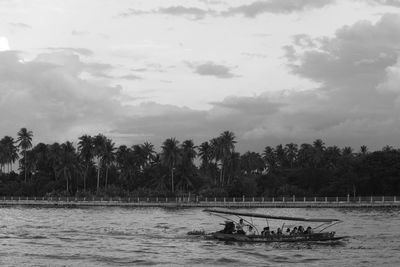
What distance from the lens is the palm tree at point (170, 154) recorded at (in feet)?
560

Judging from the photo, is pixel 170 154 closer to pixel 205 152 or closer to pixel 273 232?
pixel 205 152

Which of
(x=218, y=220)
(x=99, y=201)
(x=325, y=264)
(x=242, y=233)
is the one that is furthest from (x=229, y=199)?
(x=325, y=264)

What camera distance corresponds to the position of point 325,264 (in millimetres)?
49219

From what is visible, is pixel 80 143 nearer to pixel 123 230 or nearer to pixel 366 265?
pixel 123 230

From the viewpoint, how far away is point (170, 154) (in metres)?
170

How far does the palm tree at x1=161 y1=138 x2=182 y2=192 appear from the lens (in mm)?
170625

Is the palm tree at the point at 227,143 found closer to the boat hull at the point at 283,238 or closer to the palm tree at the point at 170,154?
the palm tree at the point at 170,154

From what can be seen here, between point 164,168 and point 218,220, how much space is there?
87.6 metres

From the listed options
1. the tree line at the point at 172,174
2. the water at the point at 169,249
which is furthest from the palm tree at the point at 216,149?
the water at the point at 169,249

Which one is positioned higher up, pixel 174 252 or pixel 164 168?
pixel 164 168

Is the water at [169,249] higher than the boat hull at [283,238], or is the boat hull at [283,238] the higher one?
the boat hull at [283,238]

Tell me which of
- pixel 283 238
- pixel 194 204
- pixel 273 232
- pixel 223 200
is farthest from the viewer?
pixel 194 204

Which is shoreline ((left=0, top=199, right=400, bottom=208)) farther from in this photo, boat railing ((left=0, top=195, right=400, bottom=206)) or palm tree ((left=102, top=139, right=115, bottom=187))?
palm tree ((left=102, top=139, right=115, bottom=187))

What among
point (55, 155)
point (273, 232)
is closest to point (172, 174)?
point (55, 155)
